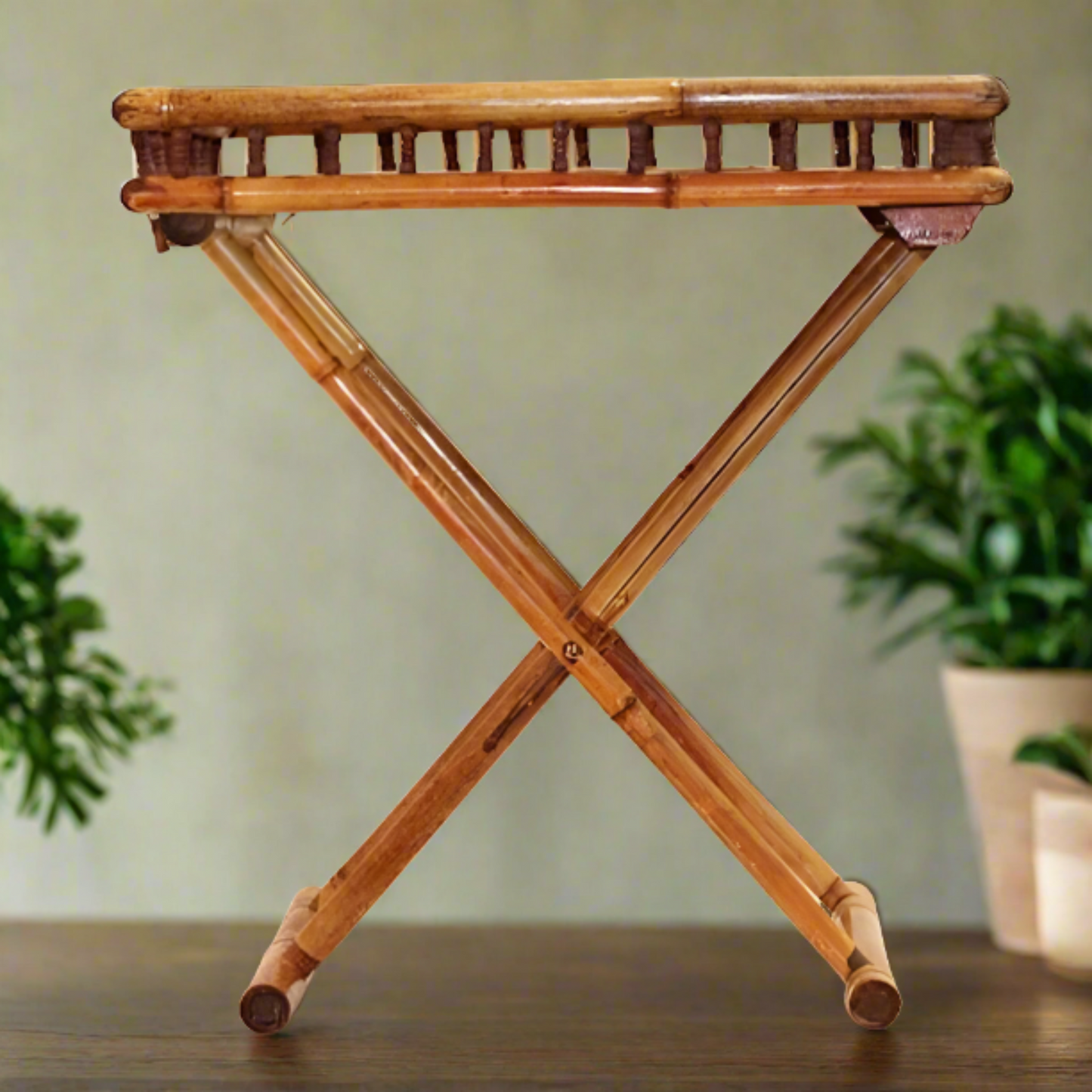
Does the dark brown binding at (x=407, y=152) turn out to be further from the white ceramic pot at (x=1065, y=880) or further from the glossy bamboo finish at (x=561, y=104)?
the white ceramic pot at (x=1065, y=880)

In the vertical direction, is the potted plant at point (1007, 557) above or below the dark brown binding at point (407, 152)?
below

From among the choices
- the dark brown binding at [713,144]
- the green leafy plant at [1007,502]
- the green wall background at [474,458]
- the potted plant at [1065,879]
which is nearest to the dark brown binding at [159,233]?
the dark brown binding at [713,144]

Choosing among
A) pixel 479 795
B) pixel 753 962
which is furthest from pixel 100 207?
pixel 753 962

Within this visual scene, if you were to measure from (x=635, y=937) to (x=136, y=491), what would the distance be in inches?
46.4

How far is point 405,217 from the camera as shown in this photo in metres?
1.72

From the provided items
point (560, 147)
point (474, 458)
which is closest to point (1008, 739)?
point (560, 147)

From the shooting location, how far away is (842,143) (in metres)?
0.58

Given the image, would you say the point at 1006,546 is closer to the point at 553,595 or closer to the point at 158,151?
the point at 553,595

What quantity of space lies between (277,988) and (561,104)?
456 mm

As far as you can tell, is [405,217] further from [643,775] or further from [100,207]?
[643,775]

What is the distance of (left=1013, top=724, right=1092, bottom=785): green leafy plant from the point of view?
2.84 ft

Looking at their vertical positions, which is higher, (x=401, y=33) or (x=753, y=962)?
(x=401, y=33)

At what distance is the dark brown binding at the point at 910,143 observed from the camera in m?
0.58

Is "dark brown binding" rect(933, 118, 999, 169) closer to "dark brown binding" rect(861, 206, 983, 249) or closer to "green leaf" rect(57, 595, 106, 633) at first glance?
"dark brown binding" rect(861, 206, 983, 249)
